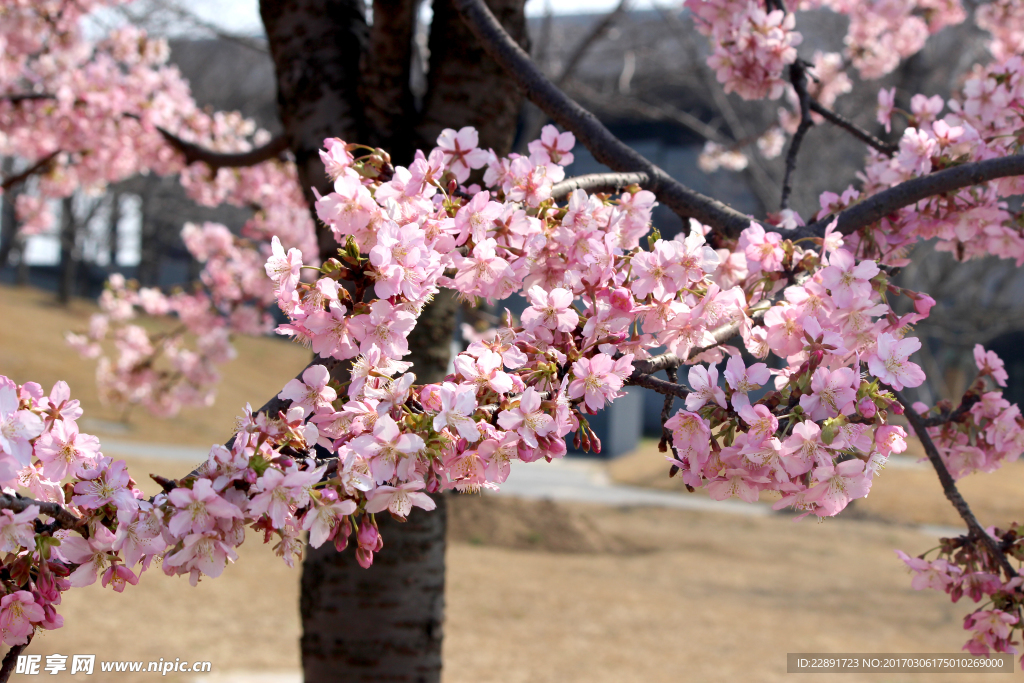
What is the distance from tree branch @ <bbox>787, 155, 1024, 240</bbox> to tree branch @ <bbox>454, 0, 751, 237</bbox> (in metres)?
0.21

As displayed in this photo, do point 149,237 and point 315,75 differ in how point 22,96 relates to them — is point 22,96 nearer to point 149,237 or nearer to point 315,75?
point 315,75

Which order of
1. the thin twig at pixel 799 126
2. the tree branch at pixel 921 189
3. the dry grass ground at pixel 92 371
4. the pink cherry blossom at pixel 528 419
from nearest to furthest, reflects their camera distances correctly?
the pink cherry blossom at pixel 528 419
the tree branch at pixel 921 189
the thin twig at pixel 799 126
the dry grass ground at pixel 92 371

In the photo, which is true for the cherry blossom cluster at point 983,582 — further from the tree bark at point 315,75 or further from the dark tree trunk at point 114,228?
the dark tree trunk at point 114,228

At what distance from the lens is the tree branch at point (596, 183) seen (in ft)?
5.34

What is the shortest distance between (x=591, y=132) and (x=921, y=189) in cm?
82

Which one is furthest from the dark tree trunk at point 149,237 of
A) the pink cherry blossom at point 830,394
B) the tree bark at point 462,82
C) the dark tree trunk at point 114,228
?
the pink cherry blossom at point 830,394

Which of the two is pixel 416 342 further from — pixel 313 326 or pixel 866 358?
pixel 866 358

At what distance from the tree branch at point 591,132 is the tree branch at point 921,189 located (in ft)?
0.67

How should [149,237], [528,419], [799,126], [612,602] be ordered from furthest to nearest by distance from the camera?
[149,237]
[612,602]
[799,126]
[528,419]

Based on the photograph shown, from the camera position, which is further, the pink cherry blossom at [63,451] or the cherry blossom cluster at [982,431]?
the cherry blossom cluster at [982,431]

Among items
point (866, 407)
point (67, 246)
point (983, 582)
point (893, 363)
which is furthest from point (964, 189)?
point (67, 246)

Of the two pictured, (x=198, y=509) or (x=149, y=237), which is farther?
(x=149, y=237)

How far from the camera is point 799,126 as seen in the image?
2674 mm

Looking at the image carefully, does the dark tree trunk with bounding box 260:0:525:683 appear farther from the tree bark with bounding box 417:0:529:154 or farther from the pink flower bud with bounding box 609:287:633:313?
the pink flower bud with bounding box 609:287:633:313
